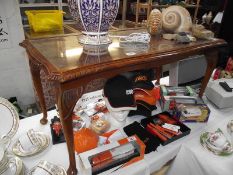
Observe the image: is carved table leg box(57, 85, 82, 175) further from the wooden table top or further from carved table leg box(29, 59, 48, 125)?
carved table leg box(29, 59, 48, 125)

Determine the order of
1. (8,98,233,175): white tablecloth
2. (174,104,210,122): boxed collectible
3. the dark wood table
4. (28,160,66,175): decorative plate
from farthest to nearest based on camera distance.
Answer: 1. (174,104,210,122): boxed collectible
2. (8,98,233,175): white tablecloth
3. (28,160,66,175): decorative plate
4. the dark wood table

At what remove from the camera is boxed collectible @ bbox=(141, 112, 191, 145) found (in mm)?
907

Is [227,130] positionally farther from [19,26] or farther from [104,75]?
[19,26]

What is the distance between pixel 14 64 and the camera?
1815 mm

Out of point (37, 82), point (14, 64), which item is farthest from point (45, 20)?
point (37, 82)

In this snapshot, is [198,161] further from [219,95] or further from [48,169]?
[48,169]

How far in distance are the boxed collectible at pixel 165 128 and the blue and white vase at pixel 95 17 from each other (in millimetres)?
479

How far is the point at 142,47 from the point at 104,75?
0.24 meters

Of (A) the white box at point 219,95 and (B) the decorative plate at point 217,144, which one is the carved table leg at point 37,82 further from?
(A) the white box at point 219,95

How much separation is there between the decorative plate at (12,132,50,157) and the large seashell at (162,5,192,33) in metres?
0.77

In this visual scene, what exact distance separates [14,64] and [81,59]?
1.44m

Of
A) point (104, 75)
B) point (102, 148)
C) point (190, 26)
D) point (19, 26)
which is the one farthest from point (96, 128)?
point (19, 26)

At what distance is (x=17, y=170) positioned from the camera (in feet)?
2.27

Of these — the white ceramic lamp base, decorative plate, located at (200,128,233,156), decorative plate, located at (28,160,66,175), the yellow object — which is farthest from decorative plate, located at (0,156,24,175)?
the yellow object
